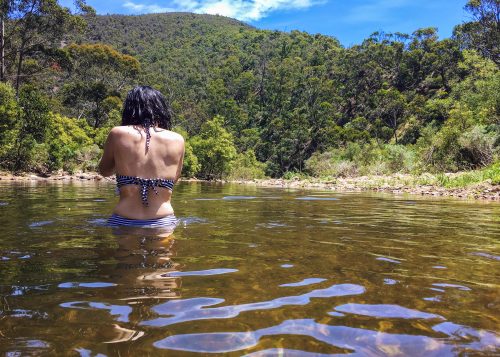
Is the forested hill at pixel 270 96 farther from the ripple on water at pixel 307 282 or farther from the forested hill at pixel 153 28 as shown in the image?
the ripple on water at pixel 307 282

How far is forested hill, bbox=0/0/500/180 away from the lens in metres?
24.2

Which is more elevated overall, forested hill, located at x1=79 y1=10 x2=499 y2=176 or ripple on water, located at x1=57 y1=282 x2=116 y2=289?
→ forested hill, located at x1=79 y1=10 x2=499 y2=176

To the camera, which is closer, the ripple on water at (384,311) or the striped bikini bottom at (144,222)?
the ripple on water at (384,311)

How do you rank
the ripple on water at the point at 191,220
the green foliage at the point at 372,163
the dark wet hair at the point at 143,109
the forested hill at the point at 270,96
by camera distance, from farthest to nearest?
the green foliage at the point at 372,163 → the forested hill at the point at 270,96 → the ripple on water at the point at 191,220 → the dark wet hair at the point at 143,109

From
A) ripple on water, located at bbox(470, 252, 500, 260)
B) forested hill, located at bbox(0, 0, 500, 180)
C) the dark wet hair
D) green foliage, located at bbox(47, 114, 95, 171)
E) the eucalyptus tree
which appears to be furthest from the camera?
the eucalyptus tree

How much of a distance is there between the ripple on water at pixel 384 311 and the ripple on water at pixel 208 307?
0.18m

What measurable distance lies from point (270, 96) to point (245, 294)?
66.3 meters

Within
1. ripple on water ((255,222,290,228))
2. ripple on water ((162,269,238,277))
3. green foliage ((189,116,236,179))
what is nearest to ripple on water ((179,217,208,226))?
ripple on water ((255,222,290,228))

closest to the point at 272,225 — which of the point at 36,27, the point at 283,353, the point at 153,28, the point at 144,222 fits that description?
the point at 144,222

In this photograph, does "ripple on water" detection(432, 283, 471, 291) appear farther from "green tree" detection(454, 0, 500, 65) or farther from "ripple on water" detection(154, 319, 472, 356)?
"green tree" detection(454, 0, 500, 65)

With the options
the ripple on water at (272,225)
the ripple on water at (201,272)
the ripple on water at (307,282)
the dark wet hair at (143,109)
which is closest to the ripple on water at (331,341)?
the ripple on water at (307,282)

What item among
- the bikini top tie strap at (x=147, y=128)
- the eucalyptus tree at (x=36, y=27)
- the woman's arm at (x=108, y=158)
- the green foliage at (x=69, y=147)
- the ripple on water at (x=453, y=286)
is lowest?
the ripple on water at (x=453, y=286)

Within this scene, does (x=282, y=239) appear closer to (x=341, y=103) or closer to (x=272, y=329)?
(x=272, y=329)

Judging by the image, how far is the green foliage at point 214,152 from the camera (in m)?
33.3
